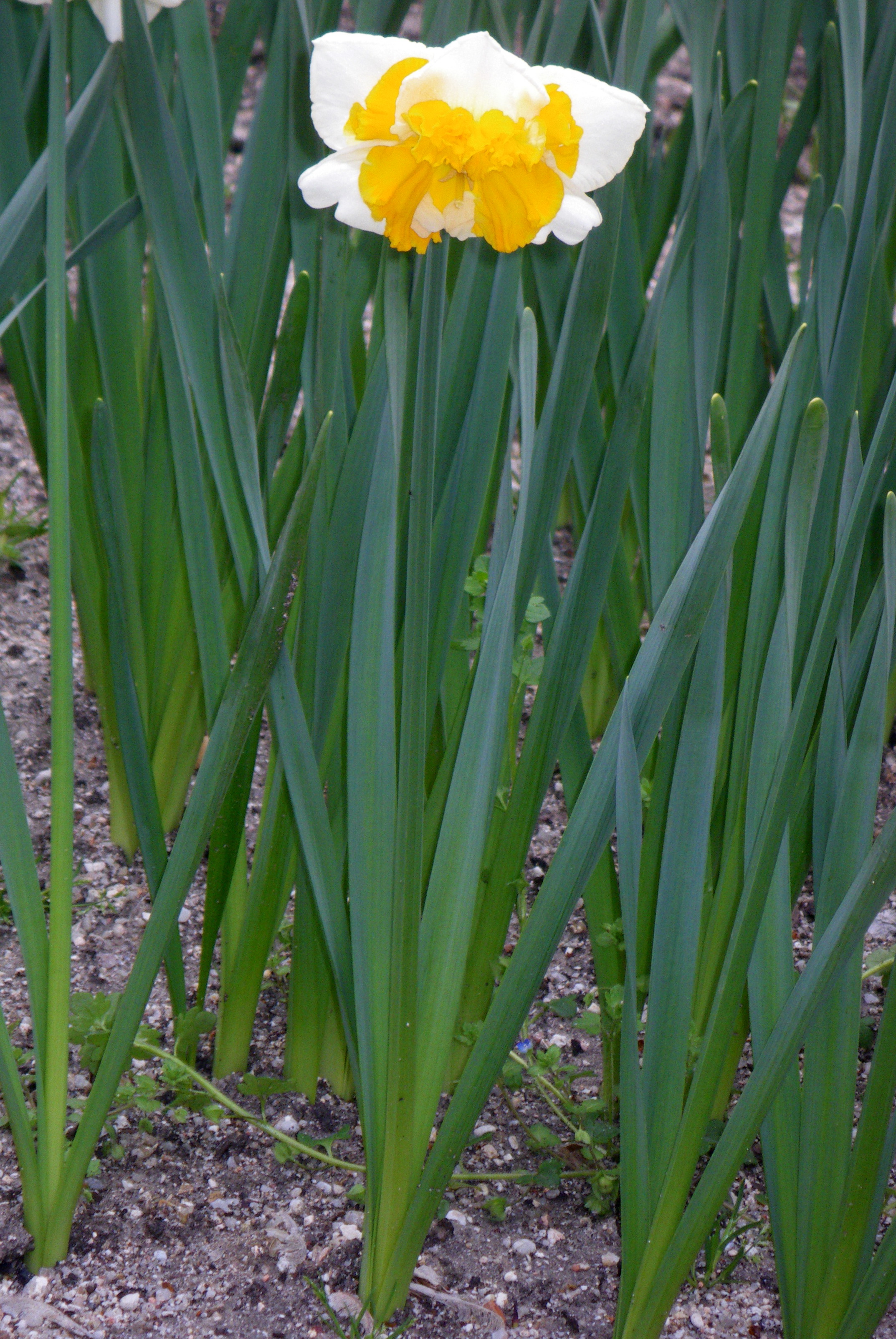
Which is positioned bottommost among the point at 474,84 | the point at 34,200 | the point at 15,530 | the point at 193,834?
the point at 15,530

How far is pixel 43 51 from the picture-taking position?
120 cm

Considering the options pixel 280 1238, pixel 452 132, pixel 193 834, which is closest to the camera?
pixel 452 132

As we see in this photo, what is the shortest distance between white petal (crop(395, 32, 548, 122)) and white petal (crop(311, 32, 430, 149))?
4cm

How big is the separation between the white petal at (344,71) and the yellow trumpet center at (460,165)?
23 mm

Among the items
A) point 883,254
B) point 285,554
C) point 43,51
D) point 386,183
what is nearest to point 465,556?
point 285,554

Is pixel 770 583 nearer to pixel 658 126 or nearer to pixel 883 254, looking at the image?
pixel 883 254

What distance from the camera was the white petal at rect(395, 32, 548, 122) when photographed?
64 cm

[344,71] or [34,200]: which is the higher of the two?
[344,71]

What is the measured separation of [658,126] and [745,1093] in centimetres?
257

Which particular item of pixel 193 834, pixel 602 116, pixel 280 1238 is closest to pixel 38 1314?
pixel 280 1238

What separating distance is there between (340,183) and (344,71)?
0.22 ft

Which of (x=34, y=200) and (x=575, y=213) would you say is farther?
(x=34, y=200)

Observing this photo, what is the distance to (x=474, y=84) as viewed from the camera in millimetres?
644

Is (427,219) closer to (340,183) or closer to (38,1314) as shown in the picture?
(340,183)
